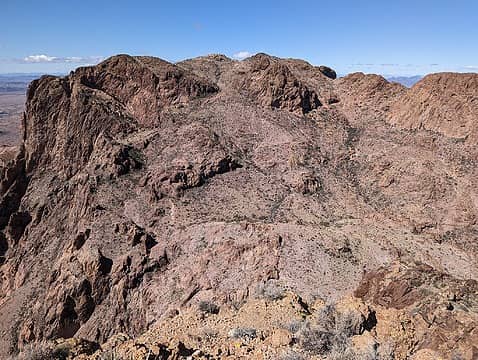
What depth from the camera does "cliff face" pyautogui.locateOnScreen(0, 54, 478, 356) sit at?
102 ft

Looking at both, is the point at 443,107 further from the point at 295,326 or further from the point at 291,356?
the point at 291,356

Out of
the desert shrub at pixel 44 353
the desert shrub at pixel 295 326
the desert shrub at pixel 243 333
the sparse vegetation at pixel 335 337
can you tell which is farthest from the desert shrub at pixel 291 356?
the desert shrub at pixel 44 353

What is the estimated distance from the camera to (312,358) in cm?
1142

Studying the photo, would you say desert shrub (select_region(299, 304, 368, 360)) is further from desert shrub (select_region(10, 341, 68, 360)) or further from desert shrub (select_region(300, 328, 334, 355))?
desert shrub (select_region(10, 341, 68, 360))

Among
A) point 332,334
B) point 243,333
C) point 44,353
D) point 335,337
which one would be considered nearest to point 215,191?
point 243,333

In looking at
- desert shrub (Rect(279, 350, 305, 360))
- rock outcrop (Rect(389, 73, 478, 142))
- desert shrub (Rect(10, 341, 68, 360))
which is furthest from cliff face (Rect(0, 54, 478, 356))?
desert shrub (Rect(10, 341, 68, 360))

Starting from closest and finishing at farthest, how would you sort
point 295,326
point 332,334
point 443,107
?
point 332,334 → point 295,326 → point 443,107

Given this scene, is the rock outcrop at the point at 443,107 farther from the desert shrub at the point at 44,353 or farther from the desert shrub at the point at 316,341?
the desert shrub at the point at 44,353

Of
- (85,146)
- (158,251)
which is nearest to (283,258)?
(158,251)

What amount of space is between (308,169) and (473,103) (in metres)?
19.3

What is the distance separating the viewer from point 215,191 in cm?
4012

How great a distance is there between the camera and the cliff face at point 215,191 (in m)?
31.2

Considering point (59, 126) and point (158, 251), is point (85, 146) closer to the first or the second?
point (59, 126)

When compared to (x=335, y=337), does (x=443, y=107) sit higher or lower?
higher
